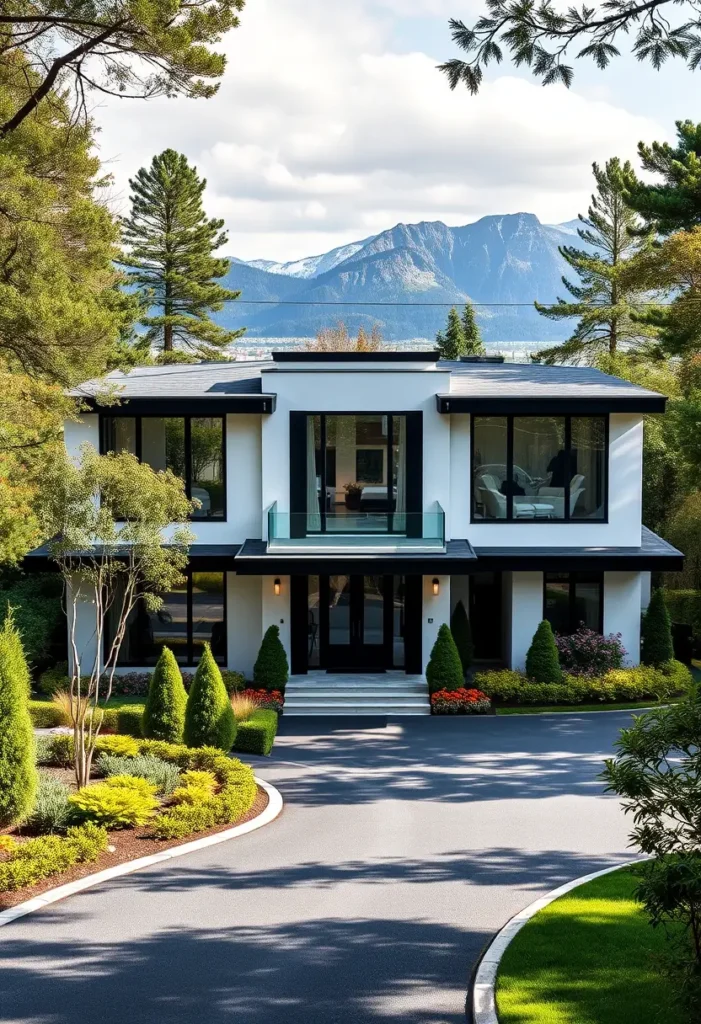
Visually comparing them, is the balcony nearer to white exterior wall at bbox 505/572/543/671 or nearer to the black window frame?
the black window frame

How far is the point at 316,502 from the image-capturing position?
2258cm

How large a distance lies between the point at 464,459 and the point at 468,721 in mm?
5799

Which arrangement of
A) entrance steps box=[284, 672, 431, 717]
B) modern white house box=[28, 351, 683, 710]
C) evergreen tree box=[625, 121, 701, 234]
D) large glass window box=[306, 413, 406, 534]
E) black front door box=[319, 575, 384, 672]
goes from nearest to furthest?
entrance steps box=[284, 672, 431, 717], modern white house box=[28, 351, 683, 710], large glass window box=[306, 413, 406, 534], black front door box=[319, 575, 384, 672], evergreen tree box=[625, 121, 701, 234]

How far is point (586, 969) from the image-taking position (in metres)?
8.97

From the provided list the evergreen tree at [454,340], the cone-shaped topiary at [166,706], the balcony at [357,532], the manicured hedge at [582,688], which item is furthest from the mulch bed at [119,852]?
the evergreen tree at [454,340]

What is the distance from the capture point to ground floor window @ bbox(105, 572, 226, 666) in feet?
74.9

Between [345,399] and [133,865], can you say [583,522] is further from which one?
[133,865]

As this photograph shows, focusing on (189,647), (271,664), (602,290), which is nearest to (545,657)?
(271,664)

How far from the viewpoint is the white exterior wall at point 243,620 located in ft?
74.8

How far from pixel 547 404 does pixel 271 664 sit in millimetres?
7986

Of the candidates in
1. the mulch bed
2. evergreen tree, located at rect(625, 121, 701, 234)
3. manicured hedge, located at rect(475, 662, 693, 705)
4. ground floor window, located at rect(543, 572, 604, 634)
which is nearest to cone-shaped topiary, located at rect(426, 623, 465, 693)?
manicured hedge, located at rect(475, 662, 693, 705)

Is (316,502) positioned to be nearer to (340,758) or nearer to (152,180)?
(340,758)

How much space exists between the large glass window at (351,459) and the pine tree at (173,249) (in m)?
27.4

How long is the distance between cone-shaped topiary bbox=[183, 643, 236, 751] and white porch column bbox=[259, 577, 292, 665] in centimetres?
539
